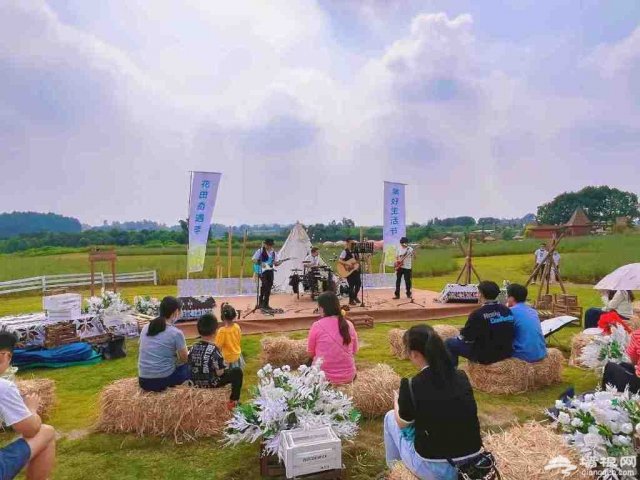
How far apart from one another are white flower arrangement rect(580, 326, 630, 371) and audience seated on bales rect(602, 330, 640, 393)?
555 millimetres

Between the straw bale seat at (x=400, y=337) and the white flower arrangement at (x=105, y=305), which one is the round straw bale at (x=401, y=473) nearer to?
the straw bale seat at (x=400, y=337)

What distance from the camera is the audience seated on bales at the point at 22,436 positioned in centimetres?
242

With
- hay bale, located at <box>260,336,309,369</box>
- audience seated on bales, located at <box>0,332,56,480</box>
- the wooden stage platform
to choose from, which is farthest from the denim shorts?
the wooden stage platform

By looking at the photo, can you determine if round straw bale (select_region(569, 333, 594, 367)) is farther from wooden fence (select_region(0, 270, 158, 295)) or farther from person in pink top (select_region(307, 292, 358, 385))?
wooden fence (select_region(0, 270, 158, 295))

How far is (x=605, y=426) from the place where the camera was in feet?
7.29

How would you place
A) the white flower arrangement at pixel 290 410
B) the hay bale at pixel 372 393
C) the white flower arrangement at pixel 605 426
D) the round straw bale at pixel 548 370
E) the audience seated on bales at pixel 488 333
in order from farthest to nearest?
the round straw bale at pixel 548 370
the audience seated on bales at pixel 488 333
the hay bale at pixel 372 393
the white flower arrangement at pixel 290 410
the white flower arrangement at pixel 605 426

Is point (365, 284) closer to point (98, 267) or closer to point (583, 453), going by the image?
point (583, 453)

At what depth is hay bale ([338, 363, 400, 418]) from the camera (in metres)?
3.96

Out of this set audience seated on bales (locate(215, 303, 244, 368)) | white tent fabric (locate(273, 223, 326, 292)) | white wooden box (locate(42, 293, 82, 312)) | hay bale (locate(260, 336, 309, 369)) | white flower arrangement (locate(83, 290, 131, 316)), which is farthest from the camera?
white tent fabric (locate(273, 223, 326, 292))

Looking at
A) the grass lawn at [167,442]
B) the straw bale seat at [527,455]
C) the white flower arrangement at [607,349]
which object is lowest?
the grass lawn at [167,442]

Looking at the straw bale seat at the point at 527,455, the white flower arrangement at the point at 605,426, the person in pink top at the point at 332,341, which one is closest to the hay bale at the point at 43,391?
the person in pink top at the point at 332,341

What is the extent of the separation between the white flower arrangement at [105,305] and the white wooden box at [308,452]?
188 inches

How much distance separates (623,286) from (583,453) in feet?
12.6

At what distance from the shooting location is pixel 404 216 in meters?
11.6
